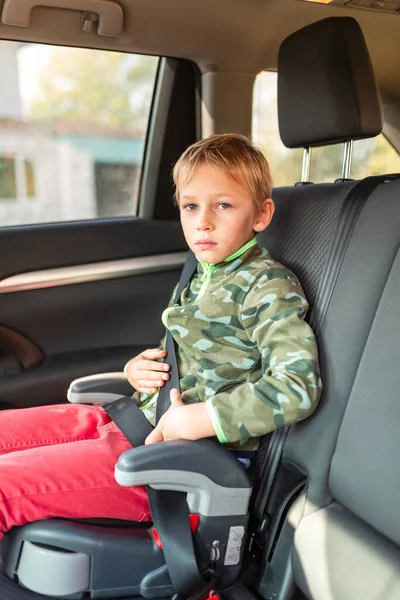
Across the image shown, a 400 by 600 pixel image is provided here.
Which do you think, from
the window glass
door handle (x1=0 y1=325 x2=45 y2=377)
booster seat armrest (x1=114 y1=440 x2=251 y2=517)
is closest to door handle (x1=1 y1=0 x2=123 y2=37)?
the window glass

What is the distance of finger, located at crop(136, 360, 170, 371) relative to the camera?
1470mm

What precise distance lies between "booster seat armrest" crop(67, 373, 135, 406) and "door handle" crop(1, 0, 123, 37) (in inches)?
45.0

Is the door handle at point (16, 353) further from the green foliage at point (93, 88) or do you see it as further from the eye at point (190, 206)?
the eye at point (190, 206)

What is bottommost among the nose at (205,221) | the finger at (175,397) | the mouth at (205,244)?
the finger at (175,397)

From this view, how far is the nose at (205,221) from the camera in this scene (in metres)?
1.36

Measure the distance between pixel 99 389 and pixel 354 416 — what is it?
710mm

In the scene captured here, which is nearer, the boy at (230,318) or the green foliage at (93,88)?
the boy at (230,318)

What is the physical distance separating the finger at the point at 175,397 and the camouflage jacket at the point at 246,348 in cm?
4

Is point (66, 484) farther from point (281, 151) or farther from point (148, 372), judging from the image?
point (281, 151)

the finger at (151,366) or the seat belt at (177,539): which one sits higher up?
the finger at (151,366)

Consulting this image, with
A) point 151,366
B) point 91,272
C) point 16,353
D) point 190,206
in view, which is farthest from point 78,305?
point 190,206

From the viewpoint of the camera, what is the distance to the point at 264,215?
1440mm

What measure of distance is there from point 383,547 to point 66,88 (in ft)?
6.23

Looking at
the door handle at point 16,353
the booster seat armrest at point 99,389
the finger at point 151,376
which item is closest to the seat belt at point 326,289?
the finger at point 151,376
